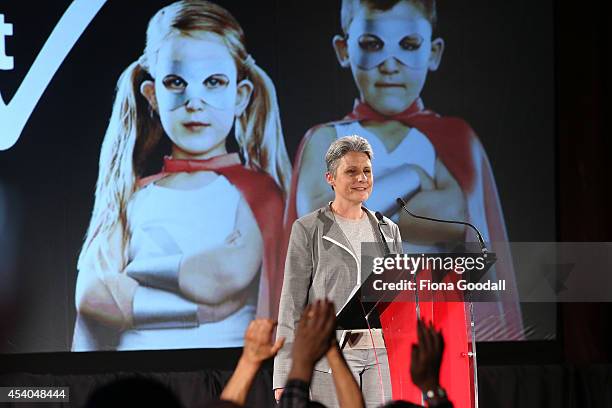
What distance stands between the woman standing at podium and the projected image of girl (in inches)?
77.2

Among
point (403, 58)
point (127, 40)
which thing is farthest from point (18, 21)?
point (403, 58)

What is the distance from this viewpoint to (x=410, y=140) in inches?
226

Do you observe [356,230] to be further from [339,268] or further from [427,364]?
[427,364]

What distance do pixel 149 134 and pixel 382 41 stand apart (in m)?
1.50

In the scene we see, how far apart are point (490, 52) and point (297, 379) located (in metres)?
4.24

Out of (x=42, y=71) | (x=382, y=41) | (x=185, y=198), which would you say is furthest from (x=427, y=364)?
(x=42, y=71)

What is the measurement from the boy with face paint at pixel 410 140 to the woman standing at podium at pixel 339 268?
1999 mm

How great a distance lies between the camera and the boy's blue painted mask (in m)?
5.69

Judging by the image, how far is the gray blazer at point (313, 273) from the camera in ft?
11.5

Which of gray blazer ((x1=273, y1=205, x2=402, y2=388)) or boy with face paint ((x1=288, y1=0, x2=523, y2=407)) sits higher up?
boy with face paint ((x1=288, y1=0, x2=523, y2=407))

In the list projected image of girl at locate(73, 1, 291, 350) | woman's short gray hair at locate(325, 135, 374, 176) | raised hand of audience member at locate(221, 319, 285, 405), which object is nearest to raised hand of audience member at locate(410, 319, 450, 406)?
raised hand of audience member at locate(221, 319, 285, 405)

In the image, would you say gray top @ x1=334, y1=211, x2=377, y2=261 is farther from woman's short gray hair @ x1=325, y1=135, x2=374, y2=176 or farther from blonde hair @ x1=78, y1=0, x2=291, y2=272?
blonde hair @ x1=78, y1=0, x2=291, y2=272

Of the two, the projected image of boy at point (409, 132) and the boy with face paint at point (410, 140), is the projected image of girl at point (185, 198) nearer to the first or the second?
the boy with face paint at point (410, 140)

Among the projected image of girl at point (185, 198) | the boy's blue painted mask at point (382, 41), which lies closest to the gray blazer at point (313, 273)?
the projected image of girl at point (185, 198)
